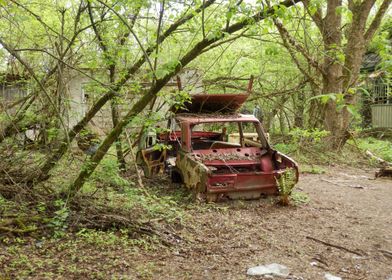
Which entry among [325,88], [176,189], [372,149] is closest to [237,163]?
[176,189]

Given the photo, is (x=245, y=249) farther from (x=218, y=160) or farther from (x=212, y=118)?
(x=212, y=118)

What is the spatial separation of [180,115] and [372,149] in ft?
27.8

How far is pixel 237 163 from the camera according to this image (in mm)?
7125

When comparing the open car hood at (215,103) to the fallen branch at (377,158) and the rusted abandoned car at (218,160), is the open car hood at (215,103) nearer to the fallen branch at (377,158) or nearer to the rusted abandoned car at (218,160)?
the rusted abandoned car at (218,160)

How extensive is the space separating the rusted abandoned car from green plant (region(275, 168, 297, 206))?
0.39ft

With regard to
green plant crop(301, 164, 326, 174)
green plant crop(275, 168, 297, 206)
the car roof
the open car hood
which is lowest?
green plant crop(301, 164, 326, 174)

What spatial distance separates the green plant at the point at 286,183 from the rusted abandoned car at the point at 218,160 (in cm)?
12

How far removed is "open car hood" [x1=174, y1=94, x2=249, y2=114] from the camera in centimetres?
764

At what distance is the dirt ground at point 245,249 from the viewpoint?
12.9 ft

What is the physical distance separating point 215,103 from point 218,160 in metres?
1.41

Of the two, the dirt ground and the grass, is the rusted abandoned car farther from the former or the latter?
the grass

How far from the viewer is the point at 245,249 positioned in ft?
15.5

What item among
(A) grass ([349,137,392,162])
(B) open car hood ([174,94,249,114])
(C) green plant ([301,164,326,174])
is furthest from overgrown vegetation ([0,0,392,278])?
(A) grass ([349,137,392,162])

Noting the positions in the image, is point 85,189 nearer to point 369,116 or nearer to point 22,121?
point 22,121
